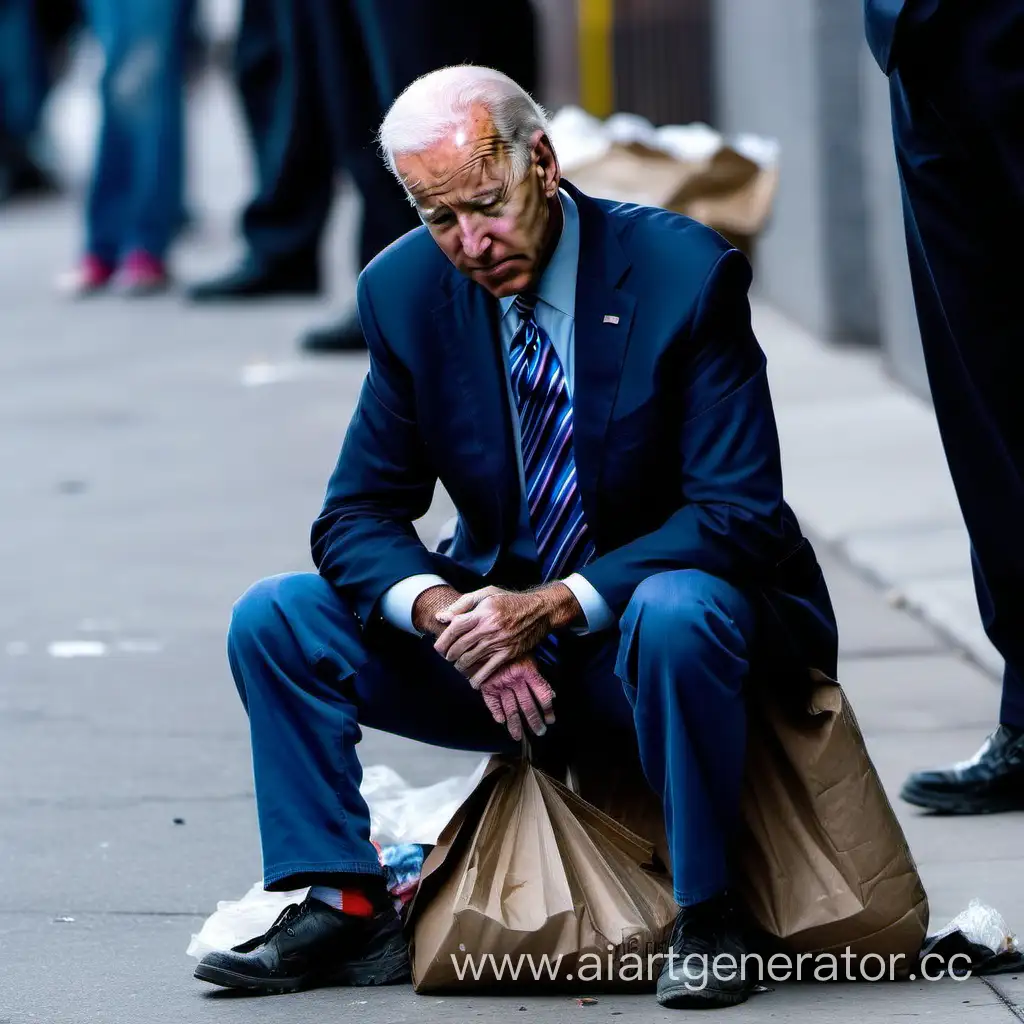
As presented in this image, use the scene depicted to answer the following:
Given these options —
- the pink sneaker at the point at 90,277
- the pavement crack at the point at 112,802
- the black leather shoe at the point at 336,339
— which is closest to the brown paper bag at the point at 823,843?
the pavement crack at the point at 112,802

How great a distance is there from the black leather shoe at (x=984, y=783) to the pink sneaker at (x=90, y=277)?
7.03m

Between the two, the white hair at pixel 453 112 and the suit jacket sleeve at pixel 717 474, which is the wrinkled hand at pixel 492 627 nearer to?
the suit jacket sleeve at pixel 717 474

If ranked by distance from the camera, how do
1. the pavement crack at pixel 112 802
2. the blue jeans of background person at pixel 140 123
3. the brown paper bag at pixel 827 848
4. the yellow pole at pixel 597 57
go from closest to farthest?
the brown paper bag at pixel 827 848, the pavement crack at pixel 112 802, the blue jeans of background person at pixel 140 123, the yellow pole at pixel 597 57

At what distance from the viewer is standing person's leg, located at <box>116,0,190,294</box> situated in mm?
10047

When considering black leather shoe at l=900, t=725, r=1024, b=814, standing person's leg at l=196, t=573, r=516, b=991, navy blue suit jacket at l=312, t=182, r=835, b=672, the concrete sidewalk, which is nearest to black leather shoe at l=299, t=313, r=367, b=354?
the concrete sidewalk

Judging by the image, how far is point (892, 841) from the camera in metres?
3.27

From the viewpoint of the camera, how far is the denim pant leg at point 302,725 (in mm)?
3311

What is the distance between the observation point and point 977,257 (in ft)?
13.0

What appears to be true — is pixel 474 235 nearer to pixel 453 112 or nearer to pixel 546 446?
pixel 453 112

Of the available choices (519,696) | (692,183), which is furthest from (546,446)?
(692,183)

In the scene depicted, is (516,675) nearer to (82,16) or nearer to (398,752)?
(398,752)

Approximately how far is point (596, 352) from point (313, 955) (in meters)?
0.94

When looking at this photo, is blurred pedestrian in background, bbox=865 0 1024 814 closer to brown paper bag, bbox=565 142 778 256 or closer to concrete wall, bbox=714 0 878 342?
brown paper bag, bbox=565 142 778 256

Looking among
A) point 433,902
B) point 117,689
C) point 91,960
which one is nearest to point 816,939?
point 433,902
